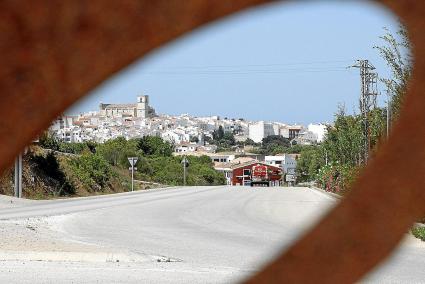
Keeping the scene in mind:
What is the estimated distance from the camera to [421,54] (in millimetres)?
1046

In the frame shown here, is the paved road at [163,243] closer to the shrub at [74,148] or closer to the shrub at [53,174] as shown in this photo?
the shrub at [53,174]

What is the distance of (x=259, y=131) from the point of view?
14162cm

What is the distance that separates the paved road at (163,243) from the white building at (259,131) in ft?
369

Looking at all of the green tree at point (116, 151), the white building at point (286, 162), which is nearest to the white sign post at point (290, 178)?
the white building at point (286, 162)

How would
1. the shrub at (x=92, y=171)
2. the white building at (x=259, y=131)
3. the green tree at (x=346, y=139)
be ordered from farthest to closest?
the white building at (x=259, y=131) < the shrub at (x=92, y=171) < the green tree at (x=346, y=139)

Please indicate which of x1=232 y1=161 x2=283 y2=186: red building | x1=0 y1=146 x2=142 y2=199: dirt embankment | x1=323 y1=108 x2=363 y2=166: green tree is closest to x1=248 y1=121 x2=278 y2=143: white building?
x1=232 y1=161 x2=283 y2=186: red building

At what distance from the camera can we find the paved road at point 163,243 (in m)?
10.2

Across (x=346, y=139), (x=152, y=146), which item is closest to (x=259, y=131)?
(x=152, y=146)

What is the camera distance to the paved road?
10.2 meters

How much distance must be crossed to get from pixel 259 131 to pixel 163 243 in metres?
128

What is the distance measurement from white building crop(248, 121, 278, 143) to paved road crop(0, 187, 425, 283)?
112 meters

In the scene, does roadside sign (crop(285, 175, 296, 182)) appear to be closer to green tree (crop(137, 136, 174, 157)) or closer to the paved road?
green tree (crop(137, 136, 174, 157))

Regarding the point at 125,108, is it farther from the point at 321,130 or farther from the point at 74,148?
the point at 321,130

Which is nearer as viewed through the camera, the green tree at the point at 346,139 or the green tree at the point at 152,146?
the green tree at the point at 346,139
